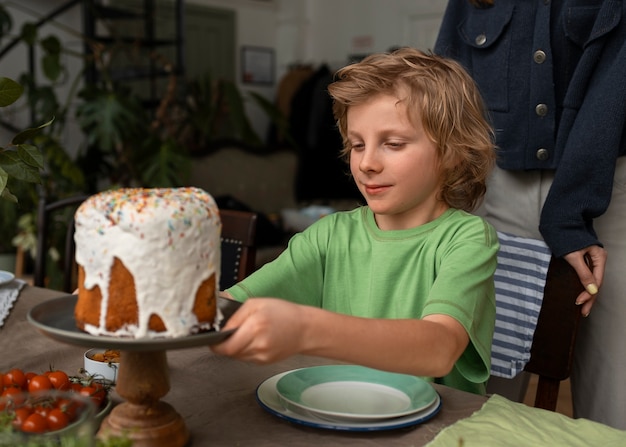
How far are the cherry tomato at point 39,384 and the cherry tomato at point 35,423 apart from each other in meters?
0.29

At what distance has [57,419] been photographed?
0.67 meters

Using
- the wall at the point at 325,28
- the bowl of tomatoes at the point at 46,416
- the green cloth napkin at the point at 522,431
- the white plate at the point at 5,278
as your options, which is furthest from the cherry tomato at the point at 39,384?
Answer: the wall at the point at 325,28

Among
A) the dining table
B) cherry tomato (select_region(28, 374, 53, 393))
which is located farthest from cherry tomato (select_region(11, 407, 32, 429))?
cherry tomato (select_region(28, 374, 53, 393))

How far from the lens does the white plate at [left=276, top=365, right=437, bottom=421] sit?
983 mm

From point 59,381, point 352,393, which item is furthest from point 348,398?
point 59,381

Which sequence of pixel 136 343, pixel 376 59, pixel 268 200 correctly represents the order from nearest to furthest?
pixel 136 343, pixel 376 59, pixel 268 200

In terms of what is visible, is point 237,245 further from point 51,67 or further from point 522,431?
point 51,67

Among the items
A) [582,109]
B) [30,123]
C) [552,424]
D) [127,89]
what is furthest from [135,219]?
[30,123]

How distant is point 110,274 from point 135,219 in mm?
79

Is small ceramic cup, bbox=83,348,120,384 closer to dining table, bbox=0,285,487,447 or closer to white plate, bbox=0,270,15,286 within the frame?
dining table, bbox=0,285,487,447

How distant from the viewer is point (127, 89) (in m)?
4.73

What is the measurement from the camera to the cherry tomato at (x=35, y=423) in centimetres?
68

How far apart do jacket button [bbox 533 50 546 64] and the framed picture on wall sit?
5.36m

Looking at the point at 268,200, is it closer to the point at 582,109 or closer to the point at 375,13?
the point at 375,13
